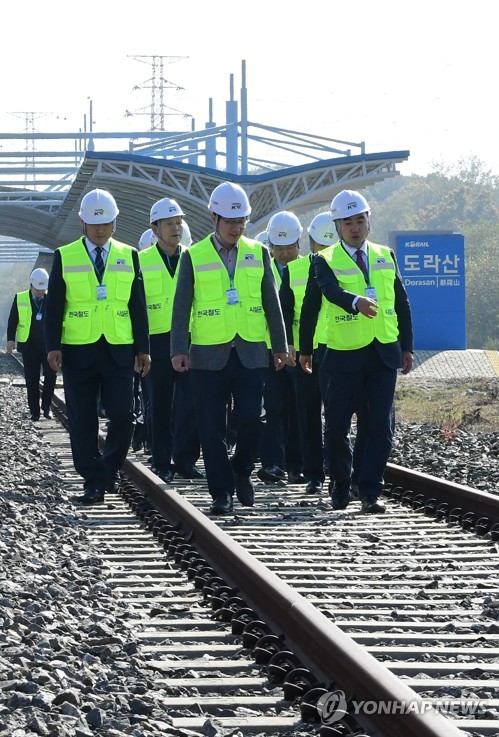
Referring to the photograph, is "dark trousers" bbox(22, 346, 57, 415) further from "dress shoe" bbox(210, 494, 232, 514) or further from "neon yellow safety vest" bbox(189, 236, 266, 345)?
"dress shoe" bbox(210, 494, 232, 514)

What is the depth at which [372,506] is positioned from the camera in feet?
28.5

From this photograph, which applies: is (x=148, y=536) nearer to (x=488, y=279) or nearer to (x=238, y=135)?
(x=238, y=135)

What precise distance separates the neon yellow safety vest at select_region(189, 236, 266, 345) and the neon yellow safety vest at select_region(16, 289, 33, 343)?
10690mm

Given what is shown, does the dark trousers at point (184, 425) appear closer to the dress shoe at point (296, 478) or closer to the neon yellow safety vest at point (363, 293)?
the dress shoe at point (296, 478)

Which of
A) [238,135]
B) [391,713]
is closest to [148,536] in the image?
[391,713]

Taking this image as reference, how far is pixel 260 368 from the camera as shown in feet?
28.6

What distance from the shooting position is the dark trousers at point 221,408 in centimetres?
862

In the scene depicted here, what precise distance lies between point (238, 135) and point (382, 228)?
4295 inches

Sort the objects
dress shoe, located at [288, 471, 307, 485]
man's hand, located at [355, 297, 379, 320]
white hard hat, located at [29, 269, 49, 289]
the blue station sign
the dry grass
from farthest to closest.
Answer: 1. the blue station sign
2. white hard hat, located at [29, 269, 49, 289]
3. the dry grass
4. dress shoe, located at [288, 471, 307, 485]
5. man's hand, located at [355, 297, 379, 320]

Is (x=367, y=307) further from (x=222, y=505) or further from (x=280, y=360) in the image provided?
(x=222, y=505)

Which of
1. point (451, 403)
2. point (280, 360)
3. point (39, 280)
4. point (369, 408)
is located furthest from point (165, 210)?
point (451, 403)

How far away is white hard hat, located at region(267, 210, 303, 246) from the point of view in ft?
35.4

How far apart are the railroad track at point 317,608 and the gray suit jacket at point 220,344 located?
91 cm

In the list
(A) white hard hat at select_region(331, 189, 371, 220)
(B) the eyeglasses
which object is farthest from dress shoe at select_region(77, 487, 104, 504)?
(A) white hard hat at select_region(331, 189, 371, 220)
